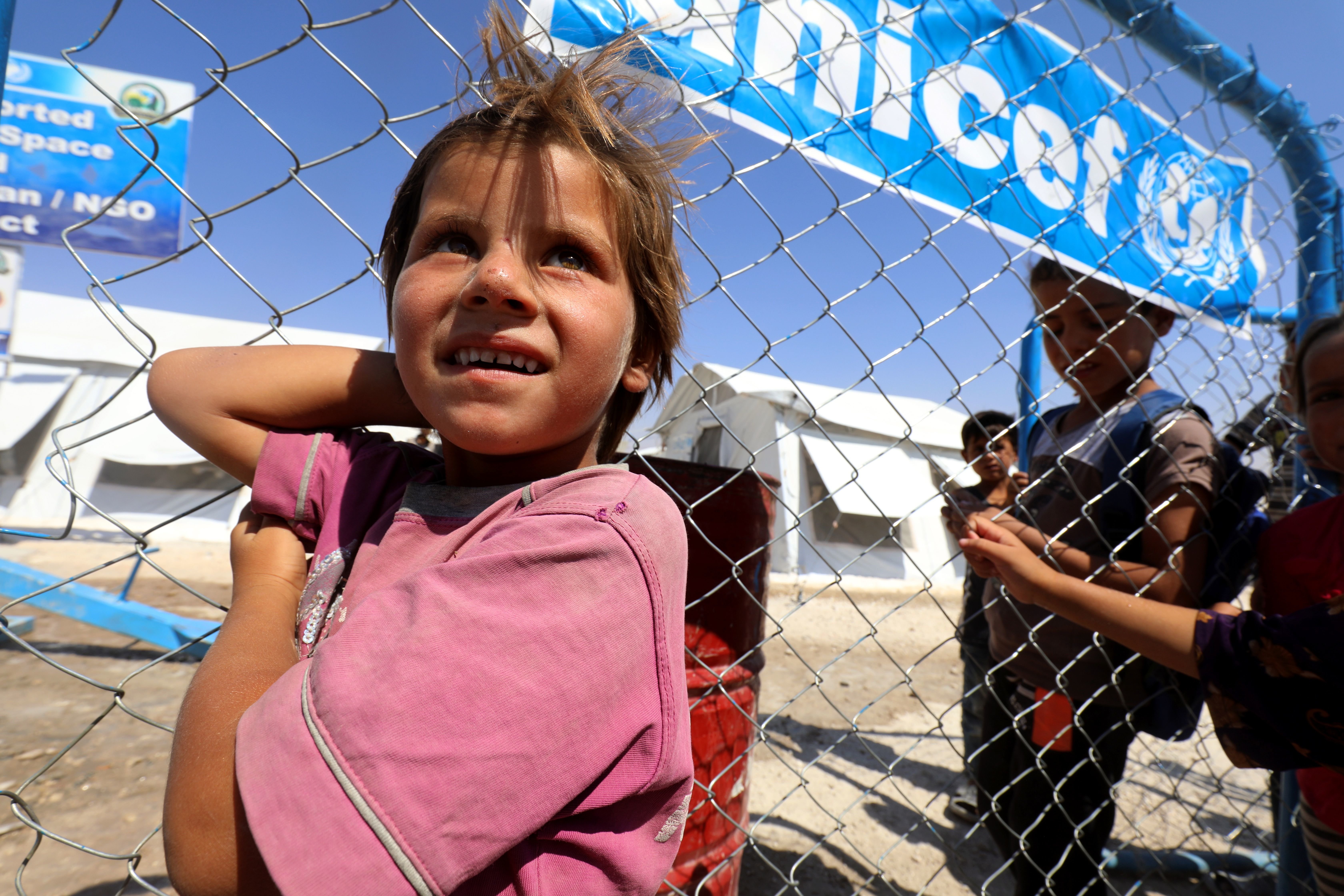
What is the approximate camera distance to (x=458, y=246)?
0.77 meters

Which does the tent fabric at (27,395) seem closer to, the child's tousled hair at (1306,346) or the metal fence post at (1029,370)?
the metal fence post at (1029,370)

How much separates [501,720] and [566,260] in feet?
1.62

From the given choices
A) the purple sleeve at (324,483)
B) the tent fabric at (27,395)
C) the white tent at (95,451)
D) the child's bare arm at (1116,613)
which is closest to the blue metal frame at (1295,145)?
the child's bare arm at (1116,613)

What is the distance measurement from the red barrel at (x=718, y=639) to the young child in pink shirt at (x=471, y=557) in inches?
13.7

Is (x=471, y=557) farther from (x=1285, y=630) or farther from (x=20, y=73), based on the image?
(x=20, y=73)

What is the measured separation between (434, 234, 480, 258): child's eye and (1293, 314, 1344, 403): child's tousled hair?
1.71 meters

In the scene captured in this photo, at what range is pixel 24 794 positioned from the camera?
7.30 ft

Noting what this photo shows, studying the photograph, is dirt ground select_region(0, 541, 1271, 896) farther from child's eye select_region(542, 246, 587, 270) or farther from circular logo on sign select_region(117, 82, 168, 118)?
circular logo on sign select_region(117, 82, 168, 118)

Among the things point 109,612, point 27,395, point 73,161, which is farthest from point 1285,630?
point 27,395

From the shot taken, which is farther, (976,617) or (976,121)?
(976,617)

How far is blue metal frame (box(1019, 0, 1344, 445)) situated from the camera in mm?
1616

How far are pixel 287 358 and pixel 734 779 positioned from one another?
1.13m

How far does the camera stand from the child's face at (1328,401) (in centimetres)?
138

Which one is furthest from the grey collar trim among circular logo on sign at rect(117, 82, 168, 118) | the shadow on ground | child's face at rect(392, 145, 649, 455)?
circular logo on sign at rect(117, 82, 168, 118)
